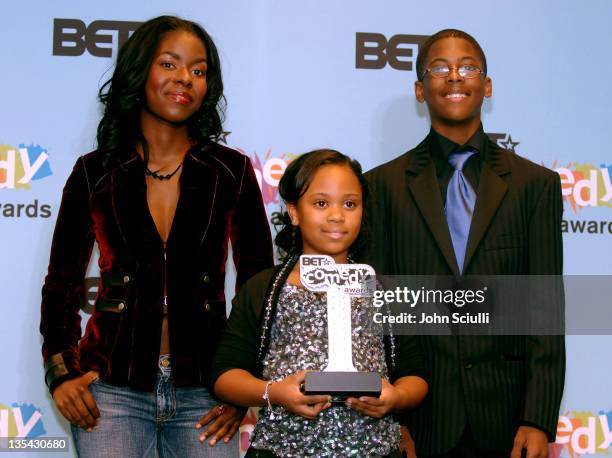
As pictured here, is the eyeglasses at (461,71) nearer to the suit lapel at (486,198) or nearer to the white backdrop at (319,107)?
the suit lapel at (486,198)

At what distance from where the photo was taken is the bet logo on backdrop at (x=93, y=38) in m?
2.89

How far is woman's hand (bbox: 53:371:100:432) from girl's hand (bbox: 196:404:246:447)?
25cm

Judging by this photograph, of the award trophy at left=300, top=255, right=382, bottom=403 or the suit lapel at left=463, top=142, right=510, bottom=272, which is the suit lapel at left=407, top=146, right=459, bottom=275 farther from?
the award trophy at left=300, top=255, right=382, bottom=403

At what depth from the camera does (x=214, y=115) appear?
2.32m

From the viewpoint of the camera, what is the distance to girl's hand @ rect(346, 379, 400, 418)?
5.57 ft

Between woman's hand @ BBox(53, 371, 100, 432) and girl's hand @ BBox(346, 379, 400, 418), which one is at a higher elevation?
girl's hand @ BBox(346, 379, 400, 418)

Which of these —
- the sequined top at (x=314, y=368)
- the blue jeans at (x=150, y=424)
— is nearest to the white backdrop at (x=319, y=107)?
the blue jeans at (x=150, y=424)

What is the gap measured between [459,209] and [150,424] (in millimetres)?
904

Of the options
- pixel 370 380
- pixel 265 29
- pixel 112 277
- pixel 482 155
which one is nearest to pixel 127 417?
pixel 112 277

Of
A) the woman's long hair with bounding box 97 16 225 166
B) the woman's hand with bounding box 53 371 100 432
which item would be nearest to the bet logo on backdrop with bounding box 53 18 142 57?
the woman's long hair with bounding box 97 16 225 166

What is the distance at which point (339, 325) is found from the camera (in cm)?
172

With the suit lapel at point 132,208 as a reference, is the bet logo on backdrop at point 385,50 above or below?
above

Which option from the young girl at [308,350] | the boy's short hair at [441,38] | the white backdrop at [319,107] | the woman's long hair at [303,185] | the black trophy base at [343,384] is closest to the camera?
the black trophy base at [343,384]

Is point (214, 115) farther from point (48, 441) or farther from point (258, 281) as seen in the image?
point (48, 441)
